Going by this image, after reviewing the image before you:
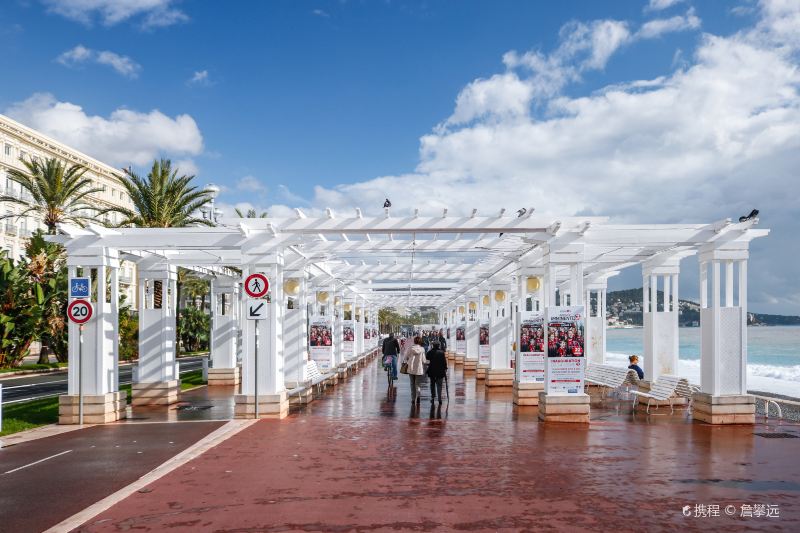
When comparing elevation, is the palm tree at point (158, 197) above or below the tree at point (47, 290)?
above

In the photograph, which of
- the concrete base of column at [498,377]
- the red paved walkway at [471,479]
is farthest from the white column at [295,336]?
the concrete base of column at [498,377]

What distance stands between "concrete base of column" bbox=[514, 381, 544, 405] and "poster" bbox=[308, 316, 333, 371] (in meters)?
7.09

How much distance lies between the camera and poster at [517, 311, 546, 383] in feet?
48.6

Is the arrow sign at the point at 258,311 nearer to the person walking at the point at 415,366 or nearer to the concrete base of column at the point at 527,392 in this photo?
the person walking at the point at 415,366

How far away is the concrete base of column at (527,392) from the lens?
15.4 m

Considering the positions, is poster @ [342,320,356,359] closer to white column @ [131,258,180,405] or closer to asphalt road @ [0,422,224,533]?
white column @ [131,258,180,405]

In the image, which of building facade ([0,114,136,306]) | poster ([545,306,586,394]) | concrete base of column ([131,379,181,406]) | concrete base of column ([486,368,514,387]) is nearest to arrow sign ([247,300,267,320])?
concrete base of column ([131,379,181,406])

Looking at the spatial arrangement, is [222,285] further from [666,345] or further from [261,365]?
[666,345]

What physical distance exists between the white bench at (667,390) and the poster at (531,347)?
2154 millimetres

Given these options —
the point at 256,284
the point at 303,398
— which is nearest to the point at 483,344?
the point at 303,398

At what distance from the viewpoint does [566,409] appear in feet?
41.7

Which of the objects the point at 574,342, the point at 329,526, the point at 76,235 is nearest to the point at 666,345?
the point at 574,342

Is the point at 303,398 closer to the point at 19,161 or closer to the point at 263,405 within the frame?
the point at 263,405

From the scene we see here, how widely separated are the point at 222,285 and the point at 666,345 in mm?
13772
